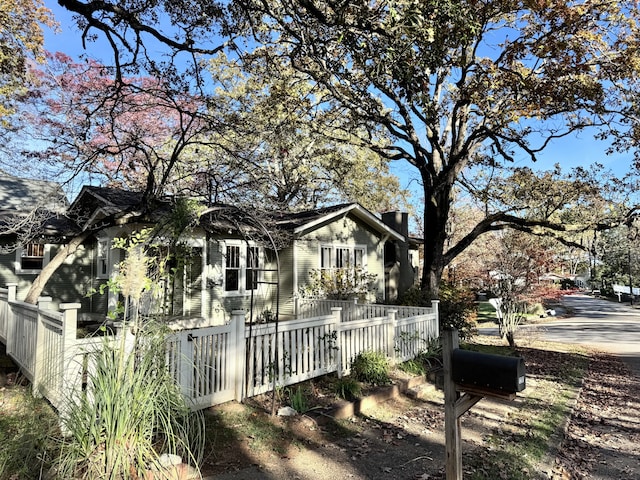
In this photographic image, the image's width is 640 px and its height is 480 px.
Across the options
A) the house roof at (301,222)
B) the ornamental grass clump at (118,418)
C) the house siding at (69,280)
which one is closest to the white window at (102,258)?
the house siding at (69,280)

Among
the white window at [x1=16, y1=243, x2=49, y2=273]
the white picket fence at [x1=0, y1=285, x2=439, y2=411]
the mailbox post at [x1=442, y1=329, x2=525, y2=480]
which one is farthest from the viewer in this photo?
the white window at [x1=16, y1=243, x2=49, y2=273]

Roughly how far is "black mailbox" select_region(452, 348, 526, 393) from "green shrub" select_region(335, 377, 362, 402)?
3041mm

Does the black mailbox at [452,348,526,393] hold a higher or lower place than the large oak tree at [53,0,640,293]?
lower

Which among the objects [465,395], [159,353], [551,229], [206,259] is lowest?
[465,395]

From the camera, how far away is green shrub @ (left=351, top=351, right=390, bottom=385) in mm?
6859

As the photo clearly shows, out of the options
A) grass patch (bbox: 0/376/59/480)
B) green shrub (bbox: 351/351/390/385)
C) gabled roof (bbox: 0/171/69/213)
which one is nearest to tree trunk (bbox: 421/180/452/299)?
green shrub (bbox: 351/351/390/385)

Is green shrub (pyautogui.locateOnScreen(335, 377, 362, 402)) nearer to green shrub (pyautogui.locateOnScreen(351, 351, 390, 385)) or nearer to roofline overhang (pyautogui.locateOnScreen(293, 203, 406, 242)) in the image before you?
green shrub (pyautogui.locateOnScreen(351, 351, 390, 385))

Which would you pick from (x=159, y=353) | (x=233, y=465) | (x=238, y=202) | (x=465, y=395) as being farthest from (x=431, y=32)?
(x=238, y=202)

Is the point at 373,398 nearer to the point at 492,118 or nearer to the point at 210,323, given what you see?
the point at 210,323

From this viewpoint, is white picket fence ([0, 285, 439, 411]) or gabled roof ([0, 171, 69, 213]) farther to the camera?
gabled roof ([0, 171, 69, 213])

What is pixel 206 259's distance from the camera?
40.9ft

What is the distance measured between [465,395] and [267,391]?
3.36 m

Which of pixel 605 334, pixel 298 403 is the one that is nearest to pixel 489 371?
pixel 298 403

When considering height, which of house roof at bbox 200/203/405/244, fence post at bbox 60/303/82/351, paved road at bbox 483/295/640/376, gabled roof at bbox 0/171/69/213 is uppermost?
gabled roof at bbox 0/171/69/213
